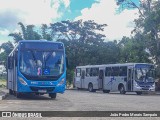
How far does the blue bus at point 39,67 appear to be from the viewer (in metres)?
19.8

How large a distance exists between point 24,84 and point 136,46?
2461 centimetres

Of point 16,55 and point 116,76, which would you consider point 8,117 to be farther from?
point 116,76

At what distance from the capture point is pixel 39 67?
1989 centimetres

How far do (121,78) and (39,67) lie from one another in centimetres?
1469

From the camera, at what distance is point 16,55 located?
20.7m

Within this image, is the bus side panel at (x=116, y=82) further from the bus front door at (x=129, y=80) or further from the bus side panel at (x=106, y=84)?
the bus side panel at (x=106, y=84)

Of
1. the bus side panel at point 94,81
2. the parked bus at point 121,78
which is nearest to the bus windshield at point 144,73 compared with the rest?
the parked bus at point 121,78

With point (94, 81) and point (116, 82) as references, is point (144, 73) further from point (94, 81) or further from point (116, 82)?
point (94, 81)

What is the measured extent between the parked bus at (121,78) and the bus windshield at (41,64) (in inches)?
502

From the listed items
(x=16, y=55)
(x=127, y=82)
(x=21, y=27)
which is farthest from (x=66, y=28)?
(x=16, y=55)

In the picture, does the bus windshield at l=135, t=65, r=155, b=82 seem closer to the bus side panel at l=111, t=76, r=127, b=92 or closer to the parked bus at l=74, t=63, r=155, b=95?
the parked bus at l=74, t=63, r=155, b=95

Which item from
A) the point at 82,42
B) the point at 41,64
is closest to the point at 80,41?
the point at 82,42

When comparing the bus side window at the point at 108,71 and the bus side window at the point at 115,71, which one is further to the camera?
the bus side window at the point at 108,71

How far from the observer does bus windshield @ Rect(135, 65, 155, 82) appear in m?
31.8
